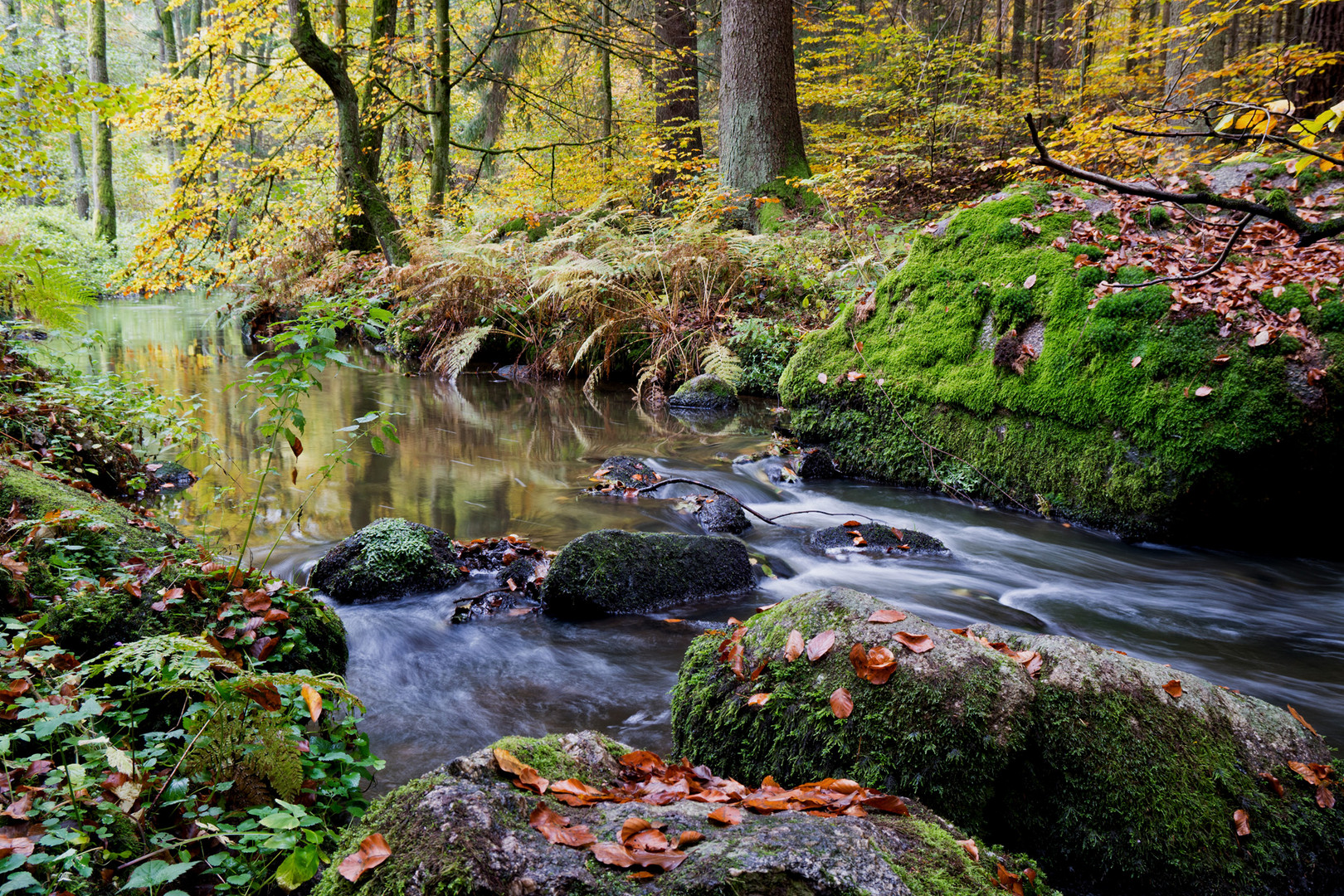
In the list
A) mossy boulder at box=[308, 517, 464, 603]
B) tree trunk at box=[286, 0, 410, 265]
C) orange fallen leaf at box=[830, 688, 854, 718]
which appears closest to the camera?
orange fallen leaf at box=[830, 688, 854, 718]

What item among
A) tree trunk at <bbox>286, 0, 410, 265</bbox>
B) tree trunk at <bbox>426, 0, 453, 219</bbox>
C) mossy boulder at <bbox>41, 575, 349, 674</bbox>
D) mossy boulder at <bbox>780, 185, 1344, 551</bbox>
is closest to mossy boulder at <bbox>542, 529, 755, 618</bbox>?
mossy boulder at <bbox>41, 575, 349, 674</bbox>

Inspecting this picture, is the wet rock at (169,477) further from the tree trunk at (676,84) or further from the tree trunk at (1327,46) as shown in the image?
the tree trunk at (1327,46)

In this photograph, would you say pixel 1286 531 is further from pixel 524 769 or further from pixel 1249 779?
pixel 524 769

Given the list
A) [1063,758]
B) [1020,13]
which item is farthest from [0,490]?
[1020,13]

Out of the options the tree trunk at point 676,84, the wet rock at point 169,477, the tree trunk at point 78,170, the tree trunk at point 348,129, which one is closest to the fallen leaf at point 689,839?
the wet rock at point 169,477

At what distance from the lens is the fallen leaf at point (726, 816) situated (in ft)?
5.39

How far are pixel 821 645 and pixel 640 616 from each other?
2.10 m

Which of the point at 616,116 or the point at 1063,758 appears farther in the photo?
the point at 616,116

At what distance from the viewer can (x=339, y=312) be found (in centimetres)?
314

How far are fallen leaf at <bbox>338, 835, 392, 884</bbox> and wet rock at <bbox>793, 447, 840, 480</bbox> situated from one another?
5882 millimetres

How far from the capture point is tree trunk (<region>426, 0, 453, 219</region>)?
14484 mm

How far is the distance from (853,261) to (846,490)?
13.3 feet

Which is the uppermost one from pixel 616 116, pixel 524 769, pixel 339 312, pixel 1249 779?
pixel 616 116

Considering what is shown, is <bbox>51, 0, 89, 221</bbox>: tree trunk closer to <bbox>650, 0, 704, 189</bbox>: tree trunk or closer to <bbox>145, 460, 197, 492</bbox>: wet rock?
<bbox>650, 0, 704, 189</bbox>: tree trunk
